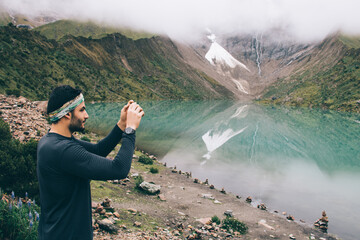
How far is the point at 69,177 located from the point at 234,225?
11.9m

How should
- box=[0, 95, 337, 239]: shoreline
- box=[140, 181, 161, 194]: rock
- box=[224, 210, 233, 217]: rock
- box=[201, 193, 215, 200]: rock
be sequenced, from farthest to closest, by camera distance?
box=[201, 193, 215, 200]: rock
box=[140, 181, 161, 194]: rock
box=[224, 210, 233, 217]: rock
box=[0, 95, 337, 239]: shoreline

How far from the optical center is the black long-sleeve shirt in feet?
10.8

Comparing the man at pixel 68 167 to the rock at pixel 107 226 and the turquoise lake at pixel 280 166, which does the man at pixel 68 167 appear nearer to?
the rock at pixel 107 226

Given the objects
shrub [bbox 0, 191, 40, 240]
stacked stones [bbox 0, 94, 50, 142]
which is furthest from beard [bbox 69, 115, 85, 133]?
stacked stones [bbox 0, 94, 50, 142]

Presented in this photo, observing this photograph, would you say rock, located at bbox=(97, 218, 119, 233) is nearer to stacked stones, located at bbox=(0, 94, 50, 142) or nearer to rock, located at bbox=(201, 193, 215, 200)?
stacked stones, located at bbox=(0, 94, 50, 142)

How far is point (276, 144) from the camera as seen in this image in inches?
1848

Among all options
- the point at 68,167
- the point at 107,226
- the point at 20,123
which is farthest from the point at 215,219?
the point at 20,123

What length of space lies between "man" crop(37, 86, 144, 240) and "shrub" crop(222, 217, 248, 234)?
432 inches

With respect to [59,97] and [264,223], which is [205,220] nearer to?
[264,223]

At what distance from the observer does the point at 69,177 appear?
348 cm

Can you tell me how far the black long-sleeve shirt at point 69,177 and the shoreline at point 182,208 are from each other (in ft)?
20.0

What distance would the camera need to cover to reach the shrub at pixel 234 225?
13.5 m

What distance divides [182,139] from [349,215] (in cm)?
2732

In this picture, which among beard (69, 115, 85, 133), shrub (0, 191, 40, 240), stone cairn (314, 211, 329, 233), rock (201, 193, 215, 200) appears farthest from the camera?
rock (201, 193, 215, 200)
